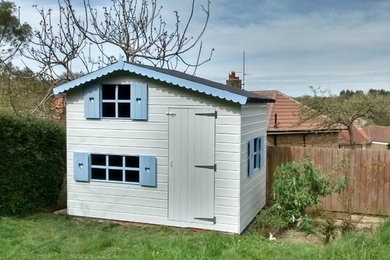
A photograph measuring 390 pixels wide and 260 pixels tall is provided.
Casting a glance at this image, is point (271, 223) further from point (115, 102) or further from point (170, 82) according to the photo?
point (115, 102)

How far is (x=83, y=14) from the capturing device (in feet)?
45.2

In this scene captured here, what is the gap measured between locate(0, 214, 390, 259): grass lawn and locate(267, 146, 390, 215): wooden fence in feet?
11.0

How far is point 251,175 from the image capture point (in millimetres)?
8102

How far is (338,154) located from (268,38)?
7179mm

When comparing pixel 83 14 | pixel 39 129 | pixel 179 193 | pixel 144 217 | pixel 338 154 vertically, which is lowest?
pixel 144 217

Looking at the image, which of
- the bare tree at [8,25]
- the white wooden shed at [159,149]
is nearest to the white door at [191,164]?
the white wooden shed at [159,149]

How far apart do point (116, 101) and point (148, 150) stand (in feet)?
4.11

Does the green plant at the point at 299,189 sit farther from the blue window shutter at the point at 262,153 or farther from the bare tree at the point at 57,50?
the bare tree at the point at 57,50

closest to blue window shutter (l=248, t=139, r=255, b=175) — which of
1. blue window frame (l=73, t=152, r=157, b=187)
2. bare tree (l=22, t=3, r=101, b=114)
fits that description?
blue window frame (l=73, t=152, r=157, b=187)

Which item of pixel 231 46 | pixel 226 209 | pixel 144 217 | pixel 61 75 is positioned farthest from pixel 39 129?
pixel 231 46

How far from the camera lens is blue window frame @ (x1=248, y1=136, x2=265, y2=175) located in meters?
7.97

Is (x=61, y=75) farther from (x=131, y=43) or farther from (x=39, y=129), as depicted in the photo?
(x=39, y=129)

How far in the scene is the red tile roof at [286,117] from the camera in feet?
51.3

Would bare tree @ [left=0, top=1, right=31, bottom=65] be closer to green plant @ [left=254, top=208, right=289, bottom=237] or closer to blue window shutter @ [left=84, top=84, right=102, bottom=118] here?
blue window shutter @ [left=84, top=84, right=102, bottom=118]
